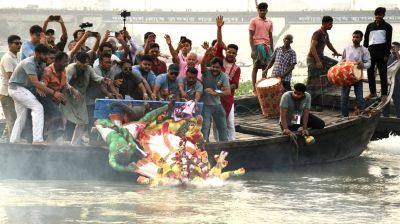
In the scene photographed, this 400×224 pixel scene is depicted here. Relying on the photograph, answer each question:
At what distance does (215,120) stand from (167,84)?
102 centimetres

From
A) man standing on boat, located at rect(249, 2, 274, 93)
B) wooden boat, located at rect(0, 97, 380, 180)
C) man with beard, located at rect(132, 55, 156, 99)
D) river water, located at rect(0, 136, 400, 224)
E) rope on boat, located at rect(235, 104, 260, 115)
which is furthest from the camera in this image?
rope on boat, located at rect(235, 104, 260, 115)

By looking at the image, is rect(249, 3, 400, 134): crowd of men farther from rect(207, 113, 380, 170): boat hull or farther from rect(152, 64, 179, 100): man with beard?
rect(152, 64, 179, 100): man with beard

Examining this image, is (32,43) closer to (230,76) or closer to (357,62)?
(230,76)

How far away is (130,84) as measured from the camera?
541 inches

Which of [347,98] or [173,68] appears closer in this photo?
[173,68]

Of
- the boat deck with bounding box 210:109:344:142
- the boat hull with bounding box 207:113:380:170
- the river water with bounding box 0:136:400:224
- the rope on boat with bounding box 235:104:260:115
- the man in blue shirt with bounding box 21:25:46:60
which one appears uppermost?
the man in blue shirt with bounding box 21:25:46:60

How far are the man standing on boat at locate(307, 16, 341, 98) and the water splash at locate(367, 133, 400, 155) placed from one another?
1.41 m

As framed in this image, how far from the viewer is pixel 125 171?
13156 millimetres

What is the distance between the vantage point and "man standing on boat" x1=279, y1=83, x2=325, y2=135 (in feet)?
48.1

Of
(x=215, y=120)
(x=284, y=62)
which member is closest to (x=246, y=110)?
(x=284, y=62)

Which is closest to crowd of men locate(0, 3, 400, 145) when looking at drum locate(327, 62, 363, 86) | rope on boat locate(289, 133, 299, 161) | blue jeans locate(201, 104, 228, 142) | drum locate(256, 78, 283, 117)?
blue jeans locate(201, 104, 228, 142)

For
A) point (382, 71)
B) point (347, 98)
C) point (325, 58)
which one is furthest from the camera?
point (325, 58)

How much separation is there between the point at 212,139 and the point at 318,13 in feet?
347

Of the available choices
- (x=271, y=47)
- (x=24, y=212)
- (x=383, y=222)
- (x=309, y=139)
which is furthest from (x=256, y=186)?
(x=271, y=47)
